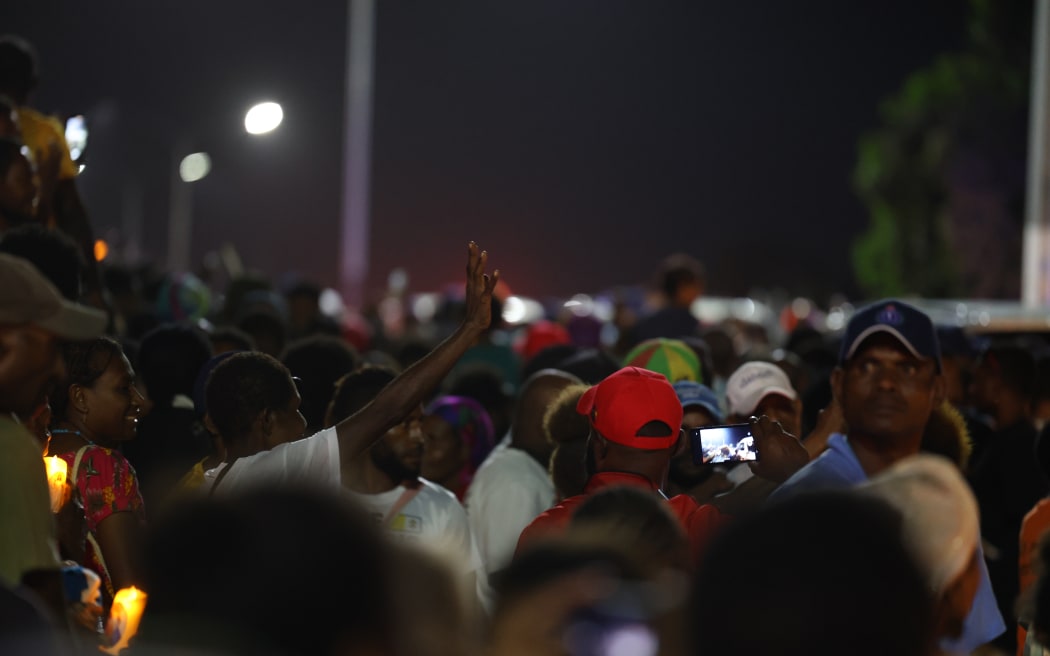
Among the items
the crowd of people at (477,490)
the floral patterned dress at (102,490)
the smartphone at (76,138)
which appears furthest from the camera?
the smartphone at (76,138)

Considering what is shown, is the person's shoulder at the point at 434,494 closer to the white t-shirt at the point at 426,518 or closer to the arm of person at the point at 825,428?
the white t-shirt at the point at 426,518

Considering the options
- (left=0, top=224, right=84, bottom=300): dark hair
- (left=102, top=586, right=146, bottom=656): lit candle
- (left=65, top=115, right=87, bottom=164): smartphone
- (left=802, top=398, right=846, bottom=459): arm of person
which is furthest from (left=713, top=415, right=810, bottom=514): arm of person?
(left=65, top=115, right=87, bottom=164): smartphone

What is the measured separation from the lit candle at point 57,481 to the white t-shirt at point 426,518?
100 cm

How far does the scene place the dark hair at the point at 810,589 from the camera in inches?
75.2

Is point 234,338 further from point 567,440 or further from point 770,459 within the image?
point 770,459

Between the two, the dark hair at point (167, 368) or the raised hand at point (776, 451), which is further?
the dark hair at point (167, 368)

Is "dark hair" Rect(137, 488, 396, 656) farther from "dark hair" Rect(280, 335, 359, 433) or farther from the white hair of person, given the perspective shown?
"dark hair" Rect(280, 335, 359, 433)

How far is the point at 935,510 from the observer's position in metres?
2.54

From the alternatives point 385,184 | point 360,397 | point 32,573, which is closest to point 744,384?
point 360,397

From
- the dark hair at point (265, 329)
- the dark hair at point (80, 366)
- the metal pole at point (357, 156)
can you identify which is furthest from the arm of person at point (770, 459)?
the metal pole at point (357, 156)

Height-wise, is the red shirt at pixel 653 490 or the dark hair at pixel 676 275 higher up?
the red shirt at pixel 653 490

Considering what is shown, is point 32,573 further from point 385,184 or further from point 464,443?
point 385,184

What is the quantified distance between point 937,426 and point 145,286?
7218 millimetres

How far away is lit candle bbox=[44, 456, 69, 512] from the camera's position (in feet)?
12.7
